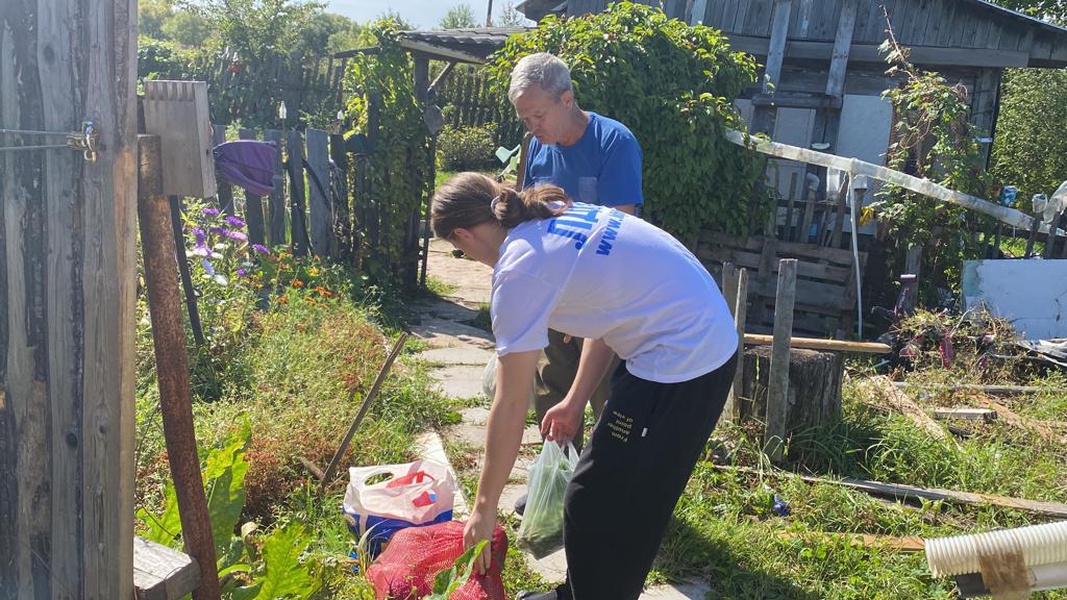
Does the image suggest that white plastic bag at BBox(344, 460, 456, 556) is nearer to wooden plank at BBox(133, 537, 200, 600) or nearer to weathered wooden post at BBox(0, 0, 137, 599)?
wooden plank at BBox(133, 537, 200, 600)

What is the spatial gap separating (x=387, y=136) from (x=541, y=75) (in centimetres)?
436

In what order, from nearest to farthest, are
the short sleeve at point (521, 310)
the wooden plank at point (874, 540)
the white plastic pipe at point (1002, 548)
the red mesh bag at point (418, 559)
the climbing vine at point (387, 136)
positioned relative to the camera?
the white plastic pipe at point (1002, 548) → the short sleeve at point (521, 310) → the red mesh bag at point (418, 559) → the wooden plank at point (874, 540) → the climbing vine at point (387, 136)

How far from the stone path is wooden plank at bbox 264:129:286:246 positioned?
1.29 metres

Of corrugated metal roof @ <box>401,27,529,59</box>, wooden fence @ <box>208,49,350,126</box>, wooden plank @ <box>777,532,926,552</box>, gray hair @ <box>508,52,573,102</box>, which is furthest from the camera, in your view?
wooden fence @ <box>208,49,350,126</box>

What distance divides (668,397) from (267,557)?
1174 mm

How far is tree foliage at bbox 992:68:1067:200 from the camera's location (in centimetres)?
1316

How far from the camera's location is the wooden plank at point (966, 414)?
477cm

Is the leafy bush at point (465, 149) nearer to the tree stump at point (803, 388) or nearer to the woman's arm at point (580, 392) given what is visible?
the tree stump at point (803, 388)

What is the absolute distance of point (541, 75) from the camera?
10.6 ft

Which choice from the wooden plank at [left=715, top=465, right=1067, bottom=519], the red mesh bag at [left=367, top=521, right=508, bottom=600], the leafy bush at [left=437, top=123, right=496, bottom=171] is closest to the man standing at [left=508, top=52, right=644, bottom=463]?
the red mesh bag at [left=367, top=521, right=508, bottom=600]

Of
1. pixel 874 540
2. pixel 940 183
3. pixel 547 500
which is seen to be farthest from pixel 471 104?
pixel 547 500

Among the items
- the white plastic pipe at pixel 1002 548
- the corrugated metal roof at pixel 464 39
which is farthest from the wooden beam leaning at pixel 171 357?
the corrugated metal roof at pixel 464 39

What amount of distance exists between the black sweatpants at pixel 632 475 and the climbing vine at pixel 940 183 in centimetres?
510

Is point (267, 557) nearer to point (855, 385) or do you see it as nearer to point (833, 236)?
point (855, 385)
